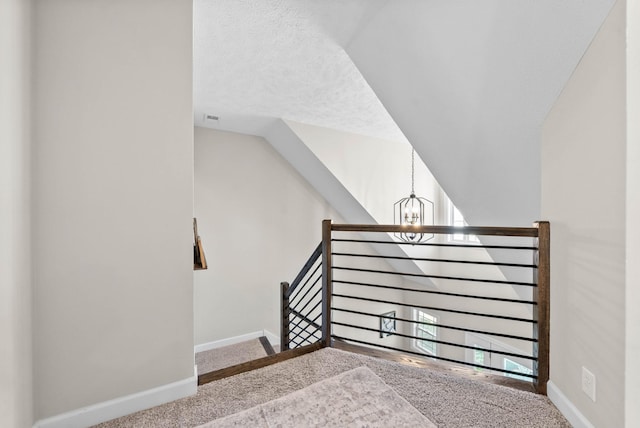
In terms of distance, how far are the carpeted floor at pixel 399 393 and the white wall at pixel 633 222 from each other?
3.45 ft

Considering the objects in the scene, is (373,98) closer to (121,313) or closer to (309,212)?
(309,212)

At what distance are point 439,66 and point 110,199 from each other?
2.06 meters

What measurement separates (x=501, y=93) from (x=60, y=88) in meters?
2.31

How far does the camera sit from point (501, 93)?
176cm

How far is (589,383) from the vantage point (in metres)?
1.25

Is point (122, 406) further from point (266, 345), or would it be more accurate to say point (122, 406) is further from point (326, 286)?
point (266, 345)

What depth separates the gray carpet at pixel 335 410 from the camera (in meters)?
1.39

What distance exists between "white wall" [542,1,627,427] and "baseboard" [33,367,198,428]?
193cm

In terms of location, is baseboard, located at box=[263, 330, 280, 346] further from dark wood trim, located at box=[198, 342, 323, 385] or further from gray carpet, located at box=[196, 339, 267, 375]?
dark wood trim, located at box=[198, 342, 323, 385]

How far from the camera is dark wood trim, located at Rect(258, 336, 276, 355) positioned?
3826 mm

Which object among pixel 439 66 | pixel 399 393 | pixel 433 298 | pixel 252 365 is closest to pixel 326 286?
pixel 252 365

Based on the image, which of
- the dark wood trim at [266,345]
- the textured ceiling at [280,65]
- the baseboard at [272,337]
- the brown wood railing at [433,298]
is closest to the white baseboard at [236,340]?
the baseboard at [272,337]

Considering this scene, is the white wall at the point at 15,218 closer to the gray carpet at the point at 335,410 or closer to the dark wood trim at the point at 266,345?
the gray carpet at the point at 335,410

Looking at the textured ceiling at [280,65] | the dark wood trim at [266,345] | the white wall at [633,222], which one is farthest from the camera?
the dark wood trim at [266,345]
